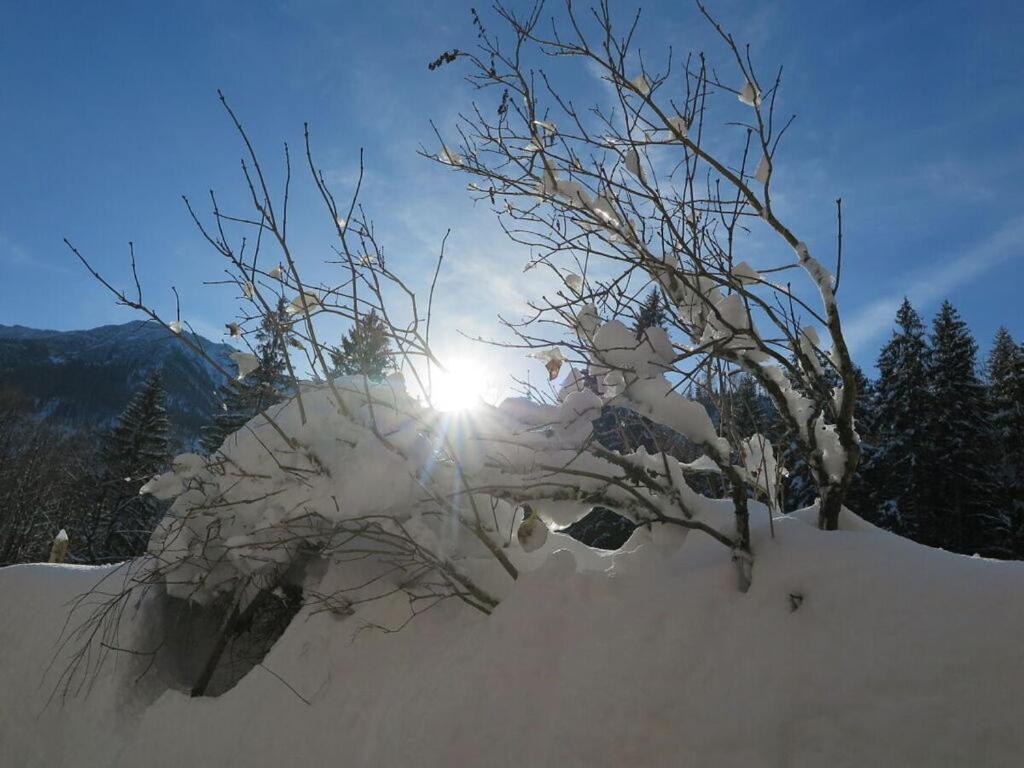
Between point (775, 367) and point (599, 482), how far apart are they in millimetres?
1017

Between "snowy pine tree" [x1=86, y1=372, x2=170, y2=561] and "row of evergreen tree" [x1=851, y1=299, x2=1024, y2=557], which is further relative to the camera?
"snowy pine tree" [x1=86, y1=372, x2=170, y2=561]

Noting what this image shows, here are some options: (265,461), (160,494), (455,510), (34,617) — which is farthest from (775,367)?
(34,617)

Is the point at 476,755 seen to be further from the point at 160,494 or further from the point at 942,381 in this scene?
the point at 942,381

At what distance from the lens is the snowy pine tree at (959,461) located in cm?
1652

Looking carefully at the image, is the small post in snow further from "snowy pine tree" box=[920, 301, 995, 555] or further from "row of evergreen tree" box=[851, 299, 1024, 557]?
"snowy pine tree" box=[920, 301, 995, 555]

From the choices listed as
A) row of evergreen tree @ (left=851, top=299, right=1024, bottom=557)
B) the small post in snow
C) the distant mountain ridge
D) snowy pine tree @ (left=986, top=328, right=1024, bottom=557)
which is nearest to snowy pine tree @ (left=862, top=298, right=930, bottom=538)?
row of evergreen tree @ (left=851, top=299, right=1024, bottom=557)

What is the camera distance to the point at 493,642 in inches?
103

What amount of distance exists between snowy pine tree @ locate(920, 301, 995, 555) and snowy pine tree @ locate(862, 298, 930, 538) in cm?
22

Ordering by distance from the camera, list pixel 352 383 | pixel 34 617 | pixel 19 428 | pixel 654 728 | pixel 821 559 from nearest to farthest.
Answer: pixel 654 728 < pixel 821 559 < pixel 352 383 < pixel 34 617 < pixel 19 428

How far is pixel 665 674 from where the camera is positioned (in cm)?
209

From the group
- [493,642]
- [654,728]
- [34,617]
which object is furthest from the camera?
[34,617]

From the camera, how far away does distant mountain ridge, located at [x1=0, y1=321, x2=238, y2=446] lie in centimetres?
10256

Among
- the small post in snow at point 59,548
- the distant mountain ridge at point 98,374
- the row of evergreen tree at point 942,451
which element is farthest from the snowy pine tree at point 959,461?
the distant mountain ridge at point 98,374

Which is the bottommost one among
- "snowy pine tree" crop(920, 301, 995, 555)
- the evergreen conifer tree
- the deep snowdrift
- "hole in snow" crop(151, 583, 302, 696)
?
"hole in snow" crop(151, 583, 302, 696)
